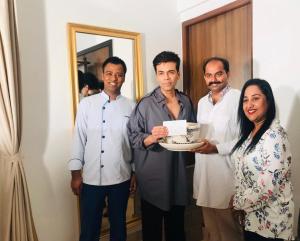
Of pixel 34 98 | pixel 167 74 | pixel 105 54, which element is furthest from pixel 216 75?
pixel 34 98

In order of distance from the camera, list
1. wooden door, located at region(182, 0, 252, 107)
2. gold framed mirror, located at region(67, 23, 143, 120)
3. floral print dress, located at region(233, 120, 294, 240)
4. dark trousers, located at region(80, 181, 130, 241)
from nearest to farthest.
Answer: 1. floral print dress, located at region(233, 120, 294, 240)
2. dark trousers, located at region(80, 181, 130, 241)
3. gold framed mirror, located at region(67, 23, 143, 120)
4. wooden door, located at region(182, 0, 252, 107)

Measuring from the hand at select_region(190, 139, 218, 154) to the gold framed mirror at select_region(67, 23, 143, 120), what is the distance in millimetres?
801

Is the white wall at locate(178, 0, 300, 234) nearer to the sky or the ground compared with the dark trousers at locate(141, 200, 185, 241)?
nearer to the sky

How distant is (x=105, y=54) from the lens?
6.56 ft

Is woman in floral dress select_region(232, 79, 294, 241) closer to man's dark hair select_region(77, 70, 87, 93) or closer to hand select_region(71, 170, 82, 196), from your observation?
hand select_region(71, 170, 82, 196)

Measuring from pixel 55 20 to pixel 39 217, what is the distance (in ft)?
4.24

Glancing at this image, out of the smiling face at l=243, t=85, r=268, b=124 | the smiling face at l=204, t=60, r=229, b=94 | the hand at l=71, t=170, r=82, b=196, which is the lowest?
the hand at l=71, t=170, r=82, b=196

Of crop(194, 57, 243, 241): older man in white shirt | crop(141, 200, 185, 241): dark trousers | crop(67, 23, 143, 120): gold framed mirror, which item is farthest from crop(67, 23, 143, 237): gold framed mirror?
crop(194, 57, 243, 241): older man in white shirt

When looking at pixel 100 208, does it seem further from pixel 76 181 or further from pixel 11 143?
pixel 11 143

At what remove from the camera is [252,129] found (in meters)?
1.37

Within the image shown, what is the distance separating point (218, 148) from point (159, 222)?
0.56 metres

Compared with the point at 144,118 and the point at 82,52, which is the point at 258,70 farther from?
the point at 82,52

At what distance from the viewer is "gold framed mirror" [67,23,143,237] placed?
1867 mm

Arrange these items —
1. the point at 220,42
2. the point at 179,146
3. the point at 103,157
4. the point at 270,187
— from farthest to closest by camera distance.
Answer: the point at 220,42
the point at 103,157
the point at 179,146
the point at 270,187
